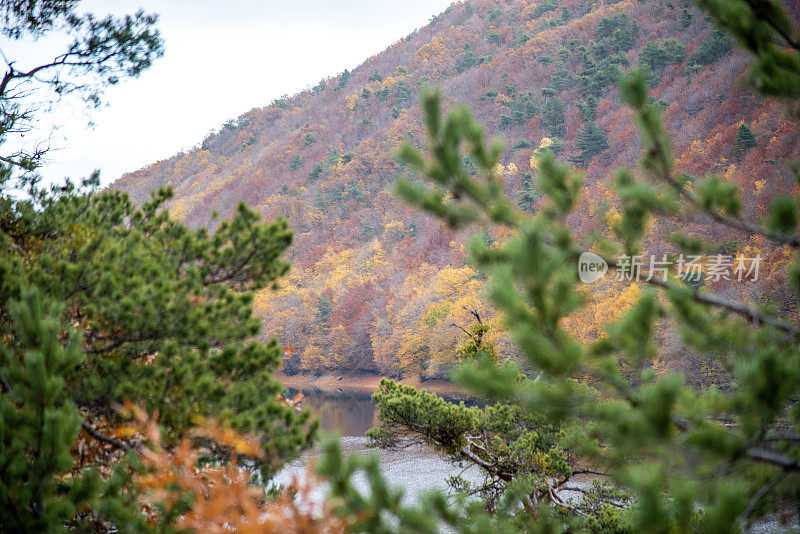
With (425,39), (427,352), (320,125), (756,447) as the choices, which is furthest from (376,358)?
(425,39)

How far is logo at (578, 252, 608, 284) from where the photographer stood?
2391mm

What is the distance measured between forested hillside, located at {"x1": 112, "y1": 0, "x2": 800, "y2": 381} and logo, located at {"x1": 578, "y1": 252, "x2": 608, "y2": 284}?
14cm

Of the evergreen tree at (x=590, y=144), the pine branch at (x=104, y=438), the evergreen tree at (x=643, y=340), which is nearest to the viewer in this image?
the evergreen tree at (x=643, y=340)

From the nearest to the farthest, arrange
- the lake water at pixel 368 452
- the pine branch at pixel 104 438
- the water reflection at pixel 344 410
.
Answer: the pine branch at pixel 104 438 → the lake water at pixel 368 452 → the water reflection at pixel 344 410

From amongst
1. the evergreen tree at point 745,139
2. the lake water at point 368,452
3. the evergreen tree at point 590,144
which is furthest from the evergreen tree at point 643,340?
the evergreen tree at point 590,144

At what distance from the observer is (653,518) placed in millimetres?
1462

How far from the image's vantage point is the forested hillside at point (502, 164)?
25.7 m

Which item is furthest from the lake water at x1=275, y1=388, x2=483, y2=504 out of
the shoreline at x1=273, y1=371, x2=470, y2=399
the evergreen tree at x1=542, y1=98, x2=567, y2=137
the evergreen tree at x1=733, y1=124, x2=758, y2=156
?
the evergreen tree at x1=542, y1=98, x2=567, y2=137

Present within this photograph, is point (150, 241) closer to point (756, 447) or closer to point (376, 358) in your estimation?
point (756, 447)

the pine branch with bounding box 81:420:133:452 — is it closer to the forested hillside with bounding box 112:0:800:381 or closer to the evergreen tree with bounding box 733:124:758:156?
the forested hillside with bounding box 112:0:800:381

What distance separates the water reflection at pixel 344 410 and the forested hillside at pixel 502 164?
3415mm

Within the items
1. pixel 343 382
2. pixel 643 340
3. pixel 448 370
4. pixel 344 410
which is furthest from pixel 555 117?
pixel 643 340

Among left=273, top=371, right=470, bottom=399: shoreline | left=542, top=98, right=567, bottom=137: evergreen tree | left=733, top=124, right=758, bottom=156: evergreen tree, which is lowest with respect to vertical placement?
left=273, top=371, right=470, bottom=399: shoreline

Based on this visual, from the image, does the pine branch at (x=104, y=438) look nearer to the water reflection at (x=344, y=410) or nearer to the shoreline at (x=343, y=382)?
the water reflection at (x=344, y=410)
